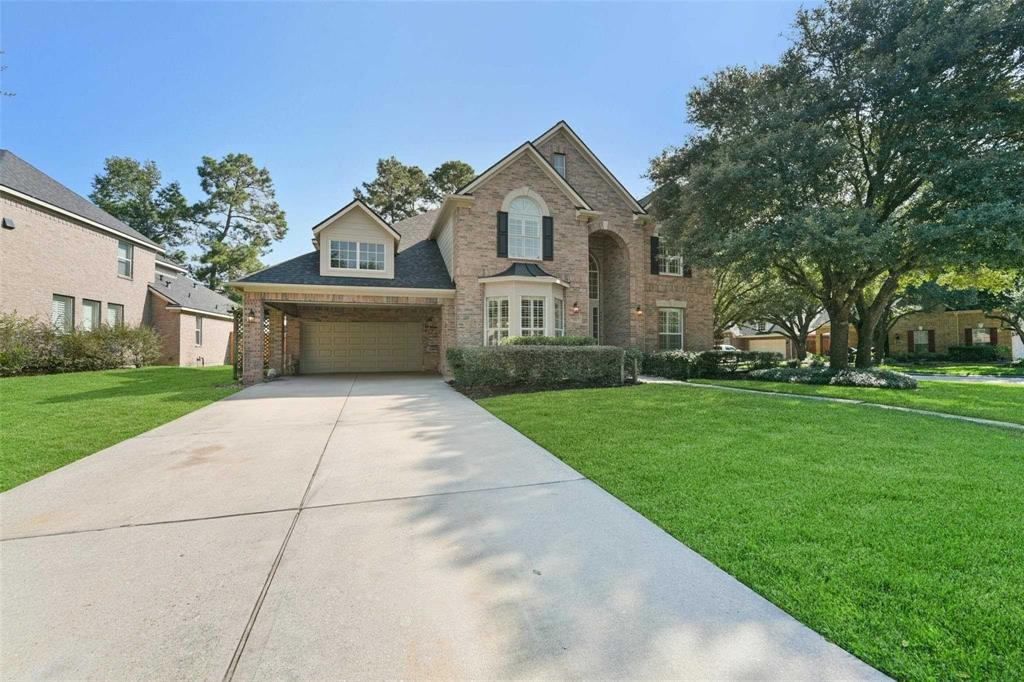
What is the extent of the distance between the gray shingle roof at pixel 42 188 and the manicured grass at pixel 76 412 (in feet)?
24.2

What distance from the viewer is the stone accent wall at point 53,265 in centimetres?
1426

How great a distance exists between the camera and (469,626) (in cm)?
210

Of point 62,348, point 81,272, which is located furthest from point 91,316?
point 62,348

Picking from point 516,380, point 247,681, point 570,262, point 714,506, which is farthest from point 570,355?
point 247,681

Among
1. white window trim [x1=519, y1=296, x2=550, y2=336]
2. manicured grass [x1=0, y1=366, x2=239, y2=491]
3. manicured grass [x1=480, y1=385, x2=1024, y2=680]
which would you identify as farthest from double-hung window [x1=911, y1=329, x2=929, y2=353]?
manicured grass [x1=0, y1=366, x2=239, y2=491]

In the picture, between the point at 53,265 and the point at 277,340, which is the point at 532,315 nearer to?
the point at 277,340

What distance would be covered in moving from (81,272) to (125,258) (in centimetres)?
276

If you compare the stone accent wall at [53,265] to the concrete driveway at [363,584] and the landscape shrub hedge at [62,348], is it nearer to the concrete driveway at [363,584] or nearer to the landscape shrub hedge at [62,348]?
the landscape shrub hedge at [62,348]

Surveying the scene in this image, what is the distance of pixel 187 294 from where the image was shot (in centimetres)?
2266

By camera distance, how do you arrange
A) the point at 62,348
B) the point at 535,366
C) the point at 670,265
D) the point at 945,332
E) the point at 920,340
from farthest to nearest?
the point at 920,340 → the point at 945,332 → the point at 670,265 → the point at 62,348 → the point at 535,366

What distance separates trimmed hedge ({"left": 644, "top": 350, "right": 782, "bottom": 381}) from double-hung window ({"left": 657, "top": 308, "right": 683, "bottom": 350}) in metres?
1.95

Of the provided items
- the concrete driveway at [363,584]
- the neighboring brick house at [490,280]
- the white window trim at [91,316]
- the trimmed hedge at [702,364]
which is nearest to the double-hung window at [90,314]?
the white window trim at [91,316]

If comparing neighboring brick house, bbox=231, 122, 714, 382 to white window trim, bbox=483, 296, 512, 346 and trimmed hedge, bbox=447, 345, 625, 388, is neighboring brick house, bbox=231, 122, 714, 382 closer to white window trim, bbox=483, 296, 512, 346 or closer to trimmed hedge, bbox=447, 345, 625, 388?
white window trim, bbox=483, 296, 512, 346

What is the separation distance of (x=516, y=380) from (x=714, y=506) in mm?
7809
